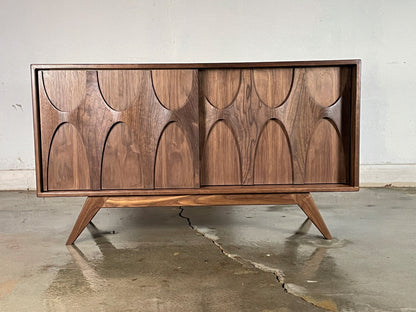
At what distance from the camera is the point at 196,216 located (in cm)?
218

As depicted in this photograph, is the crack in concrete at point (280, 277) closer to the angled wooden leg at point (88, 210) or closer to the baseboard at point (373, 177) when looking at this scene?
the angled wooden leg at point (88, 210)

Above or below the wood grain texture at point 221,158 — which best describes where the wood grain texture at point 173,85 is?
above

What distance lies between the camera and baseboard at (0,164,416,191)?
2975 mm

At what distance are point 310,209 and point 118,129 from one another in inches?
32.5

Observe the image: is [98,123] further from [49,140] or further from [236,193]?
[236,193]

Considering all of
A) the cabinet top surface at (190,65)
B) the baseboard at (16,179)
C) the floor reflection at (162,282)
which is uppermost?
the cabinet top surface at (190,65)

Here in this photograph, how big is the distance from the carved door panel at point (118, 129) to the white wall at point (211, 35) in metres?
1.38

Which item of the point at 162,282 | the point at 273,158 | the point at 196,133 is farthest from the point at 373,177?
the point at 162,282

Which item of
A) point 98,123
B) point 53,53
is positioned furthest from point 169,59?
point 98,123

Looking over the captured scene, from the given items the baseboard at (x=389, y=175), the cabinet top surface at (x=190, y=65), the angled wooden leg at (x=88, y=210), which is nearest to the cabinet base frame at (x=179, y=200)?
the angled wooden leg at (x=88, y=210)

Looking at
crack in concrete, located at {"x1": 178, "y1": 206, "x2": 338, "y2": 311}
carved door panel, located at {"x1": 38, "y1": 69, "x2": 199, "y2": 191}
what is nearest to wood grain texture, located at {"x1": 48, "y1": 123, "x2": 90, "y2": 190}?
carved door panel, located at {"x1": 38, "y1": 69, "x2": 199, "y2": 191}

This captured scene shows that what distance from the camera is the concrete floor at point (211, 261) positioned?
3.79 feet

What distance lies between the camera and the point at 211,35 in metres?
2.92

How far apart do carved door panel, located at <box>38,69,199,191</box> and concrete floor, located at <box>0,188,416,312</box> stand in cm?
28
